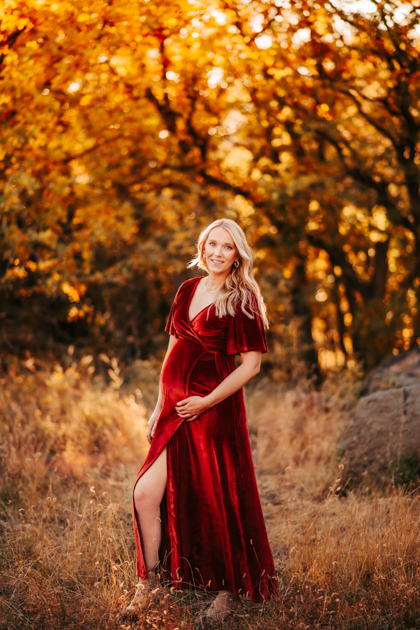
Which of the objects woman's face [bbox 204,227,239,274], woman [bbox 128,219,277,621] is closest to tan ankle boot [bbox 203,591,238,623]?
woman [bbox 128,219,277,621]

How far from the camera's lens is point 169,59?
260 inches

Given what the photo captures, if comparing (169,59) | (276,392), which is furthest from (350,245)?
(169,59)

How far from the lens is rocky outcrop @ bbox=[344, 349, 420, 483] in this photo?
4309 millimetres

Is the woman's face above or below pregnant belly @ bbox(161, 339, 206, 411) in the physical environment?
above

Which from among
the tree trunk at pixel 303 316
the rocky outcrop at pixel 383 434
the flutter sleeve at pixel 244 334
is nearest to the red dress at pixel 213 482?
the flutter sleeve at pixel 244 334

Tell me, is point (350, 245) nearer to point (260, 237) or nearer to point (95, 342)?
point (260, 237)

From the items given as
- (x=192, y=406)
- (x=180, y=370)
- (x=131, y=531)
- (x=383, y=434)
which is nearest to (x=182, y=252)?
(x=383, y=434)

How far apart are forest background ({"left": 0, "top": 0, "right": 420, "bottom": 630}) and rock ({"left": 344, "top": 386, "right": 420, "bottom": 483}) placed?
0.21m

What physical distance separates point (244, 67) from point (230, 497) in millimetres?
5310

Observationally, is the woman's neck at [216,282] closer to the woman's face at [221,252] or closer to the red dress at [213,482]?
the woman's face at [221,252]

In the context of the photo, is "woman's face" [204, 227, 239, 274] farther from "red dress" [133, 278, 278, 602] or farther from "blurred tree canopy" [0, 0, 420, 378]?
"blurred tree canopy" [0, 0, 420, 378]

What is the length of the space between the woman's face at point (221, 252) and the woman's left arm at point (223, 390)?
49 cm

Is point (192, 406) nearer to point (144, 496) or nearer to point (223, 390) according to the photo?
point (223, 390)

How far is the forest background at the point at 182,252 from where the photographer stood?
3.13 m
